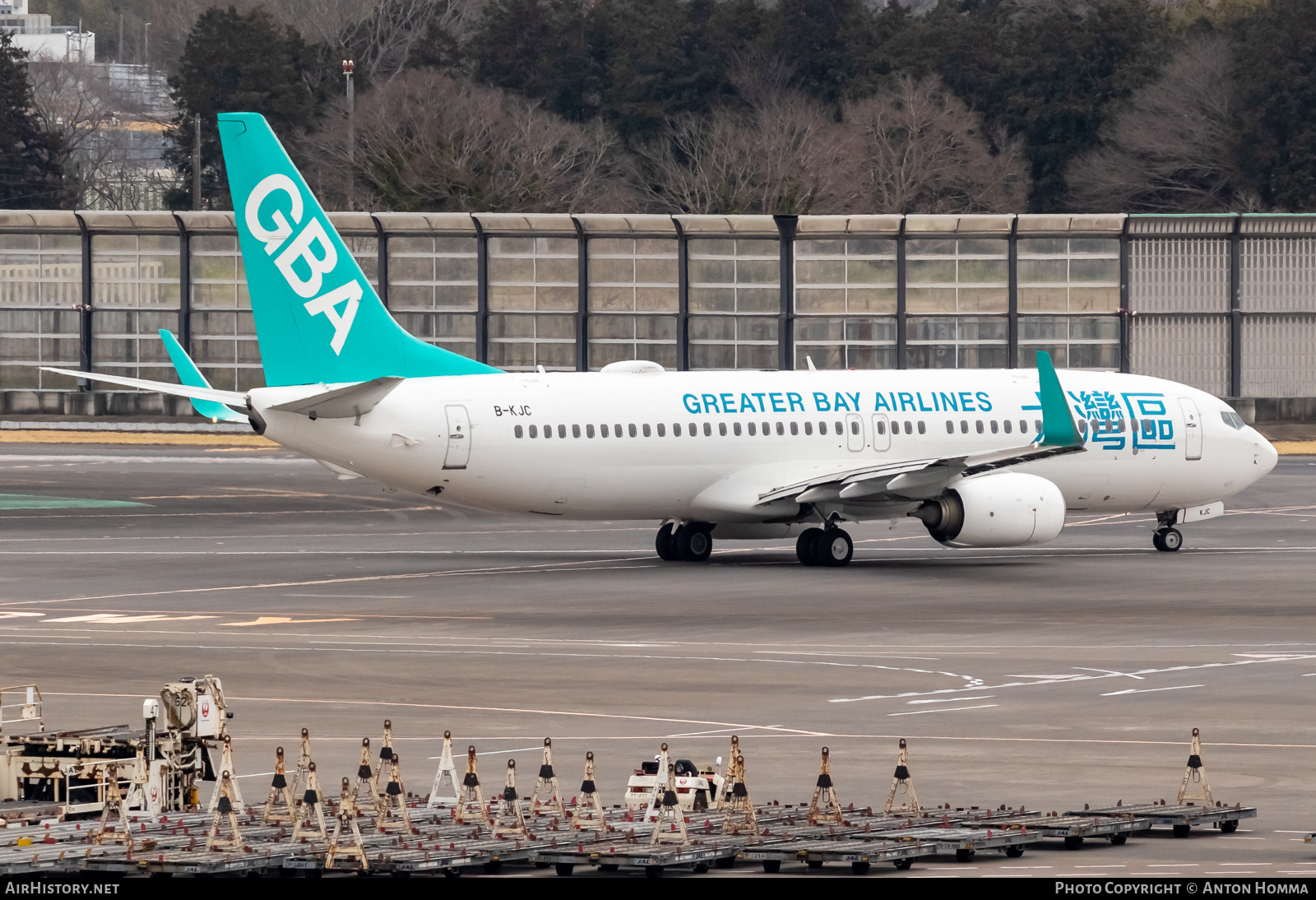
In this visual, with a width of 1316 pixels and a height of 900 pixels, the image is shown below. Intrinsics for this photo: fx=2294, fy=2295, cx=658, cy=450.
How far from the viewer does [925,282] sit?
3433 inches

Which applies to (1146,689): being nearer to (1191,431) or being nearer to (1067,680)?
(1067,680)

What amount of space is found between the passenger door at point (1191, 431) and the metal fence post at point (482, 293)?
42196mm

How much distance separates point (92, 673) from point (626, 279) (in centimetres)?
5830

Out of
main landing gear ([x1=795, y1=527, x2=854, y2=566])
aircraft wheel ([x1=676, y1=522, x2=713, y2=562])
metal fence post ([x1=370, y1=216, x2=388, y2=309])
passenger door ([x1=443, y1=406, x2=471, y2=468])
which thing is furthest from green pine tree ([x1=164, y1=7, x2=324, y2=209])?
passenger door ([x1=443, y1=406, x2=471, y2=468])

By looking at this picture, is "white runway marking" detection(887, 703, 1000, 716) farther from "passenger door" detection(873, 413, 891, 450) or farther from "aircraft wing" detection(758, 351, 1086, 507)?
"passenger door" detection(873, 413, 891, 450)

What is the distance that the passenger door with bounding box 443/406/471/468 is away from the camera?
44.9 meters

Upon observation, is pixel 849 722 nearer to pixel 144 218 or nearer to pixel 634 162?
pixel 144 218

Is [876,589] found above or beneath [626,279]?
beneath

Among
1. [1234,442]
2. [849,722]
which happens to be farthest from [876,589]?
[849,722]

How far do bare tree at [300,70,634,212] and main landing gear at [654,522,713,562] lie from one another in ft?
212

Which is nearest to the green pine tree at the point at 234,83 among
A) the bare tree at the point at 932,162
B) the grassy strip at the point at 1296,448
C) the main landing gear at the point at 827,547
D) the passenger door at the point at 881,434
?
the bare tree at the point at 932,162

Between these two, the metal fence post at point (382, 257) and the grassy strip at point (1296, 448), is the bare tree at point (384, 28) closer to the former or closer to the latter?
the metal fence post at point (382, 257)

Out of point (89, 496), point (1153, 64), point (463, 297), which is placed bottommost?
point (89, 496)

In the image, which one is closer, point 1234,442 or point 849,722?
point 849,722
